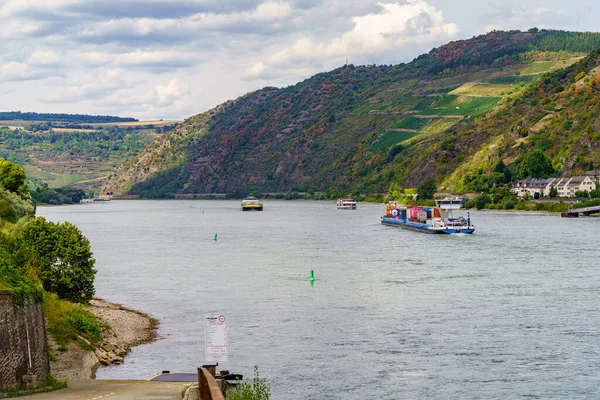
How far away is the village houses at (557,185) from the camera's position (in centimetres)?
15325

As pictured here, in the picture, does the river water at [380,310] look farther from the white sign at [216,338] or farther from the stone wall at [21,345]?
the stone wall at [21,345]

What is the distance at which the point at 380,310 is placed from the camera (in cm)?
5084

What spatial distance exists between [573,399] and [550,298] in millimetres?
22546

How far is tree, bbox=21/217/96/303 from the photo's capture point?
150ft

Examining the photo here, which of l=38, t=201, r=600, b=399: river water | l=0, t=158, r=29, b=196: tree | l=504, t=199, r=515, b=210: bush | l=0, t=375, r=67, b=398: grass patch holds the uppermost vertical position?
l=0, t=158, r=29, b=196: tree

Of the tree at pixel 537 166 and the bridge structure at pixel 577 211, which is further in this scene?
the tree at pixel 537 166

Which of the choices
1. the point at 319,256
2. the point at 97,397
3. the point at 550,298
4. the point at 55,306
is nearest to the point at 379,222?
the point at 319,256

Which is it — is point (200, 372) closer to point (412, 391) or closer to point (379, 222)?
point (412, 391)

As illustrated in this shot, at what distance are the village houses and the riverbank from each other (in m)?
116

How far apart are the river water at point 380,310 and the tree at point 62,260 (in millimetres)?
4944

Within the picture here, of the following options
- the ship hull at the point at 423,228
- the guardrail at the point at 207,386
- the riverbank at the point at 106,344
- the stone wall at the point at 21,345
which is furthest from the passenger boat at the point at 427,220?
the guardrail at the point at 207,386

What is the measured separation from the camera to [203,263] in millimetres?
78312

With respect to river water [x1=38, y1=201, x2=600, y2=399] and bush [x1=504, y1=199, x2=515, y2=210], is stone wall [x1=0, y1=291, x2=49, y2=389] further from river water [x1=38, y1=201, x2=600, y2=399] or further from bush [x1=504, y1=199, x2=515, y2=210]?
bush [x1=504, y1=199, x2=515, y2=210]

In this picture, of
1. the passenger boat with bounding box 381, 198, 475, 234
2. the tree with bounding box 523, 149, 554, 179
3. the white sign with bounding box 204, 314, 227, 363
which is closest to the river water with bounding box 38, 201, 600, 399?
the white sign with bounding box 204, 314, 227, 363
